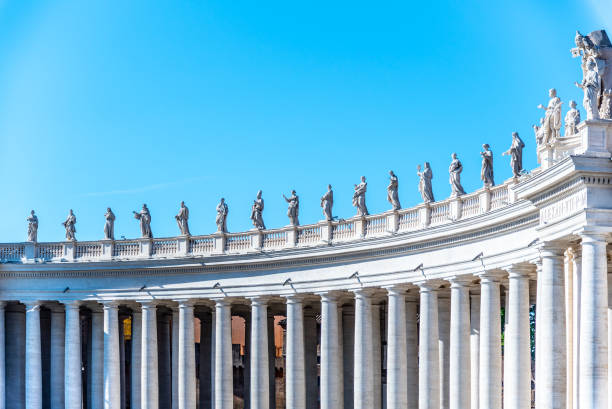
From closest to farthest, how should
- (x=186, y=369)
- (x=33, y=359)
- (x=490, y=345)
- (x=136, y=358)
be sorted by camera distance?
(x=490, y=345) < (x=186, y=369) < (x=33, y=359) < (x=136, y=358)

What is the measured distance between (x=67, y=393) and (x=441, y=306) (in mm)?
45562

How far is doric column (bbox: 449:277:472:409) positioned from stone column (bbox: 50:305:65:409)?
5302 centimetres

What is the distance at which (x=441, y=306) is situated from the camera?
355 feet

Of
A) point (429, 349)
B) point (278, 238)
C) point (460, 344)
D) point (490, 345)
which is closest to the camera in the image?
point (490, 345)

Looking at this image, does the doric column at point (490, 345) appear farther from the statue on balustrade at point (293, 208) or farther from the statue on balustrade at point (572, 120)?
the statue on balustrade at point (293, 208)

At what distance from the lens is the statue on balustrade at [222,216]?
129375 millimetres

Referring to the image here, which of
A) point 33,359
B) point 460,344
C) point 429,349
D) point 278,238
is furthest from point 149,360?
point 460,344

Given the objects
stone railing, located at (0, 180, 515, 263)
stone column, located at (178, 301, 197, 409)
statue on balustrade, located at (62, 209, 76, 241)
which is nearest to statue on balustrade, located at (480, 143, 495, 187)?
stone railing, located at (0, 180, 515, 263)

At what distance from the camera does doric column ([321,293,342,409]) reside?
11525 cm

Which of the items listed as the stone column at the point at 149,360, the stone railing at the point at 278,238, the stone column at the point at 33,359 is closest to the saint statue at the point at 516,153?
the stone railing at the point at 278,238

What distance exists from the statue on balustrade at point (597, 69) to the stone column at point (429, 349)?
101 ft

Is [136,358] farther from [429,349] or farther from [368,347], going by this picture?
[429,349]

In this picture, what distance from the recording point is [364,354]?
365ft

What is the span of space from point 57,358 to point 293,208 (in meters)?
A: 32.7
